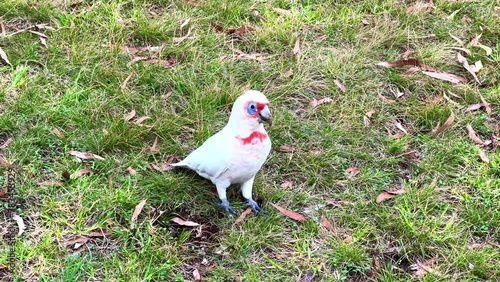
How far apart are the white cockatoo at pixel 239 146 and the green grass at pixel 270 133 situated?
26 centimetres

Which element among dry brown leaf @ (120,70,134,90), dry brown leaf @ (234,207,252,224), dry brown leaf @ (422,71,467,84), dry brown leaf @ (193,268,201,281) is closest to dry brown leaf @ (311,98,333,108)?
dry brown leaf @ (422,71,467,84)

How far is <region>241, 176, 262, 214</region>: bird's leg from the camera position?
9.91ft

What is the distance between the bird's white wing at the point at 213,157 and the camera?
9.19 ft

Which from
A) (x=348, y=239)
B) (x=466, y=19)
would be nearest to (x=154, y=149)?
(x=348, y=239)

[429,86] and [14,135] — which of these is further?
[429,86]

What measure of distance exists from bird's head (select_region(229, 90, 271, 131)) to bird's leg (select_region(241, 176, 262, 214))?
0.40 m

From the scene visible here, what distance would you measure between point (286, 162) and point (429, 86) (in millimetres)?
1364

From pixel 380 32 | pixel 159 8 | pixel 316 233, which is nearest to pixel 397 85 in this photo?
pixel 380 32

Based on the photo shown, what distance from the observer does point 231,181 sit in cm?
294

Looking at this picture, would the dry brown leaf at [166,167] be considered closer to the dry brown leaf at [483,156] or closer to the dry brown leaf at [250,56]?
the dry brown leaf at [250,56]

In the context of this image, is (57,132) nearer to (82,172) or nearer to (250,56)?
(82,172)

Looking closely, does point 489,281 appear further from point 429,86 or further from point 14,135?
point 14,135

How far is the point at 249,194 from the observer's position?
3.06m

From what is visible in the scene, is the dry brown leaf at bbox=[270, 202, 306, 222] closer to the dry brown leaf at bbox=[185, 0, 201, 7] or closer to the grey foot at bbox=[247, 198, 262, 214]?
the grey foot at bbox=[247, 198, 262, 214]
